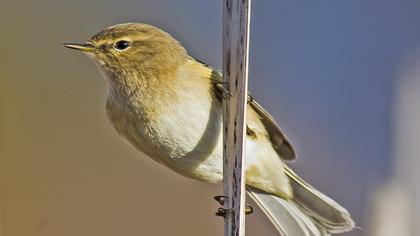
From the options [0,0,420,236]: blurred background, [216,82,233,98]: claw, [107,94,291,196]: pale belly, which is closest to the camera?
[216,82,233,98]: claw

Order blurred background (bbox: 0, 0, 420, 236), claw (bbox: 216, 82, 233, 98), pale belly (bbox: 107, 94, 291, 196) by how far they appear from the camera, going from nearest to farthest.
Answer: claw (bbox: 216, 82, 233, 98)
pale belly (bbox: 107, 94, 291, 196)
blurred background (bbox: 0, 0, 420, 236)

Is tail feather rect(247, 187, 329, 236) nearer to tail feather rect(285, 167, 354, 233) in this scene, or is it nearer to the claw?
tail feather rect(285, 167, 354, 233)

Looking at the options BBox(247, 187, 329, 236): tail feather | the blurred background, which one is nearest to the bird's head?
BBox(247, 187, 329, 236): tail feather

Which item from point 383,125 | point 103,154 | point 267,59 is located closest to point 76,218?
point 103,154

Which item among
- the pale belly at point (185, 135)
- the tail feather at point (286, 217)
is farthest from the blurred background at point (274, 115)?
the pale belly at point (185, 135)

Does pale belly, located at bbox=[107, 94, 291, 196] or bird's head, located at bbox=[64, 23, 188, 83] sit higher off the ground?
bird's head, located at bbox=[64, 23, 188, 83]

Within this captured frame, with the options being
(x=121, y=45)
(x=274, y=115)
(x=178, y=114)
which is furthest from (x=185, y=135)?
(x=274, y=115)
